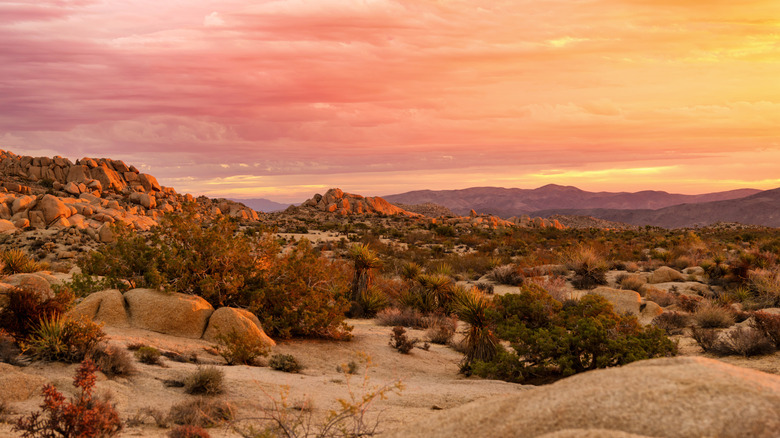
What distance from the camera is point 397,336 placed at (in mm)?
12438

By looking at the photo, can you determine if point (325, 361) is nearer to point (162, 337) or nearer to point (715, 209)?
point (162, 337)

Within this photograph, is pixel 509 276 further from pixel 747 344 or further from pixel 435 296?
pixel 747 344

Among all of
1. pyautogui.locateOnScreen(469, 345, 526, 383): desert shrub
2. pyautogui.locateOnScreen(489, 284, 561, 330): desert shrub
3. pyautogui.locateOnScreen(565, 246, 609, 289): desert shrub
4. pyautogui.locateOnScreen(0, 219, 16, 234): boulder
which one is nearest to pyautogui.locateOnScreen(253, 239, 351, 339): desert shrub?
pyautogui.locateOnScreen(489, 284, 561, 330): desert shrub

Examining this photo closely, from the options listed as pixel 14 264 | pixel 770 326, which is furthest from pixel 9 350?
pixel 770 326

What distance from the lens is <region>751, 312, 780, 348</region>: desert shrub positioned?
1076 cm

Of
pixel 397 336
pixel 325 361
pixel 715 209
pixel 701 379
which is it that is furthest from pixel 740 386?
pixel 715 209

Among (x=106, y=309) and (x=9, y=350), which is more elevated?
(x=9, y=350)

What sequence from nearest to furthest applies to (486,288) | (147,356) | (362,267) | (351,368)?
(147,356) < (351,368) < (362,267) < (486,288)

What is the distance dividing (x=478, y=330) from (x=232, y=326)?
5175 mm

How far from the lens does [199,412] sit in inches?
235

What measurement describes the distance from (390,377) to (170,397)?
442 centimetres

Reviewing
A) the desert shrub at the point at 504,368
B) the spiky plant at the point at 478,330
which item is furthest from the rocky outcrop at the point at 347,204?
the desert shrub at the point at 504,368

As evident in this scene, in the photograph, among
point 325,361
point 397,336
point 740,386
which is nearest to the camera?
point 740,386

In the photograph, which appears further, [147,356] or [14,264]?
[14,264]
